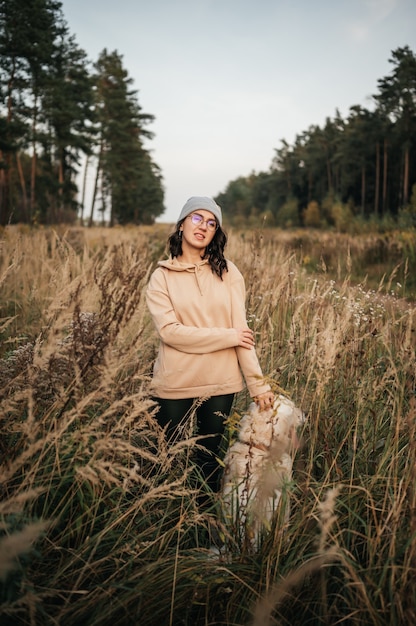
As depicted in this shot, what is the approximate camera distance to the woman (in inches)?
84.4

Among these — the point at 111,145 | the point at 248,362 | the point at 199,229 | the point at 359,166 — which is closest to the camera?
the point at 248,362

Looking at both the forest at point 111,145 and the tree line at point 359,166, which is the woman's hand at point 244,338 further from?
the tree line at point 359,166

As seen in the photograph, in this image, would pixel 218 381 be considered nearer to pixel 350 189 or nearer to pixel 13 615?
pixel 13 615

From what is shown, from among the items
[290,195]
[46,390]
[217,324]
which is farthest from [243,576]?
[290,195]

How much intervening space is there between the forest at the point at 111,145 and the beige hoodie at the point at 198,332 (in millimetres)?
2643

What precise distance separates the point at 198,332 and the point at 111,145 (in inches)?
1561

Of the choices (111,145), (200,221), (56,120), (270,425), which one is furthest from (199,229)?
(111,145)

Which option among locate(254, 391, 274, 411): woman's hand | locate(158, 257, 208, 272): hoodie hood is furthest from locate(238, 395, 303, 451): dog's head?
locate(158, 257, 208, 272): hoodie hood

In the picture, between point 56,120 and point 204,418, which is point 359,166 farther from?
point 204,418

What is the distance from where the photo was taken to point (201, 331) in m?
2.12

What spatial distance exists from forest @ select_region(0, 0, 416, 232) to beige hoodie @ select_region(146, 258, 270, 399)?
2.64 meters

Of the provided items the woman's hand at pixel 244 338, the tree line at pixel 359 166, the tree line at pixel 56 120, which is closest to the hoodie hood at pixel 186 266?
the woman's hand at pixel 244 338

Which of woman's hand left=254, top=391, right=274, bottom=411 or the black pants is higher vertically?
woman's hand left=254, top=391, right=274, bottom=411

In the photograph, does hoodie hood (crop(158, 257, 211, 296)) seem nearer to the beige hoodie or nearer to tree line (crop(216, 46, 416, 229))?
the beige hoodie
